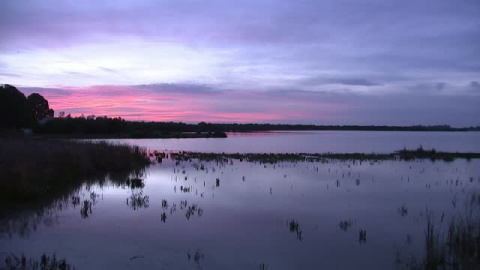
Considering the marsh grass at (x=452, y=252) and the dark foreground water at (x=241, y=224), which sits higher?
the marsh grass at (x=452, y=252)

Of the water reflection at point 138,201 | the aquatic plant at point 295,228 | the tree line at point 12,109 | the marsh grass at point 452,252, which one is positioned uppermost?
the tree line at point 12,109

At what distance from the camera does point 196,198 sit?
15625mm

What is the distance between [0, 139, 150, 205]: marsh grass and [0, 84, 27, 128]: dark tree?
3173cm

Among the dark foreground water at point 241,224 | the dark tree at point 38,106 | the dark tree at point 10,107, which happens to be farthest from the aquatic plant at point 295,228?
the dark tree at point 38,106

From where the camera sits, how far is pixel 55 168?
1825 centimetres

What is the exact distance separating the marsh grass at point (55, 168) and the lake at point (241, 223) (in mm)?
1144

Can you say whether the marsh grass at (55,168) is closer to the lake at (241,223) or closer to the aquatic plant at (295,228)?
the lake at (241,223)

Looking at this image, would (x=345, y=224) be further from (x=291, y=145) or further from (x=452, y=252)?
(x=291, y=145)

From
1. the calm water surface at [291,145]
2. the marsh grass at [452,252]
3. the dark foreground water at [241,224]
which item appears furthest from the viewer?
the calm water surface at [291,145]

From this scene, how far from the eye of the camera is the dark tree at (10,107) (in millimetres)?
51562

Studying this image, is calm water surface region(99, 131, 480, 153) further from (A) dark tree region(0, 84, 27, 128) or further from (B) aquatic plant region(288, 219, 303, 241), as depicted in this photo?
(B) aquatic plant region(288, 219, 303, 241)

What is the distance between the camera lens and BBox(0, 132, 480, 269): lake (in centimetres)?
866

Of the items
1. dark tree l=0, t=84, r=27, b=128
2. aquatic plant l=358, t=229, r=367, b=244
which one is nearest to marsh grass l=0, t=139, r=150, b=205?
aquatic plant l=358, t=229, r=367, b=244

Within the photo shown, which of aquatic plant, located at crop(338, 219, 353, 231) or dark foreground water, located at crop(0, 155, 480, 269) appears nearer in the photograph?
dark foreground water, located at crop(0, 155, 480, 269)
